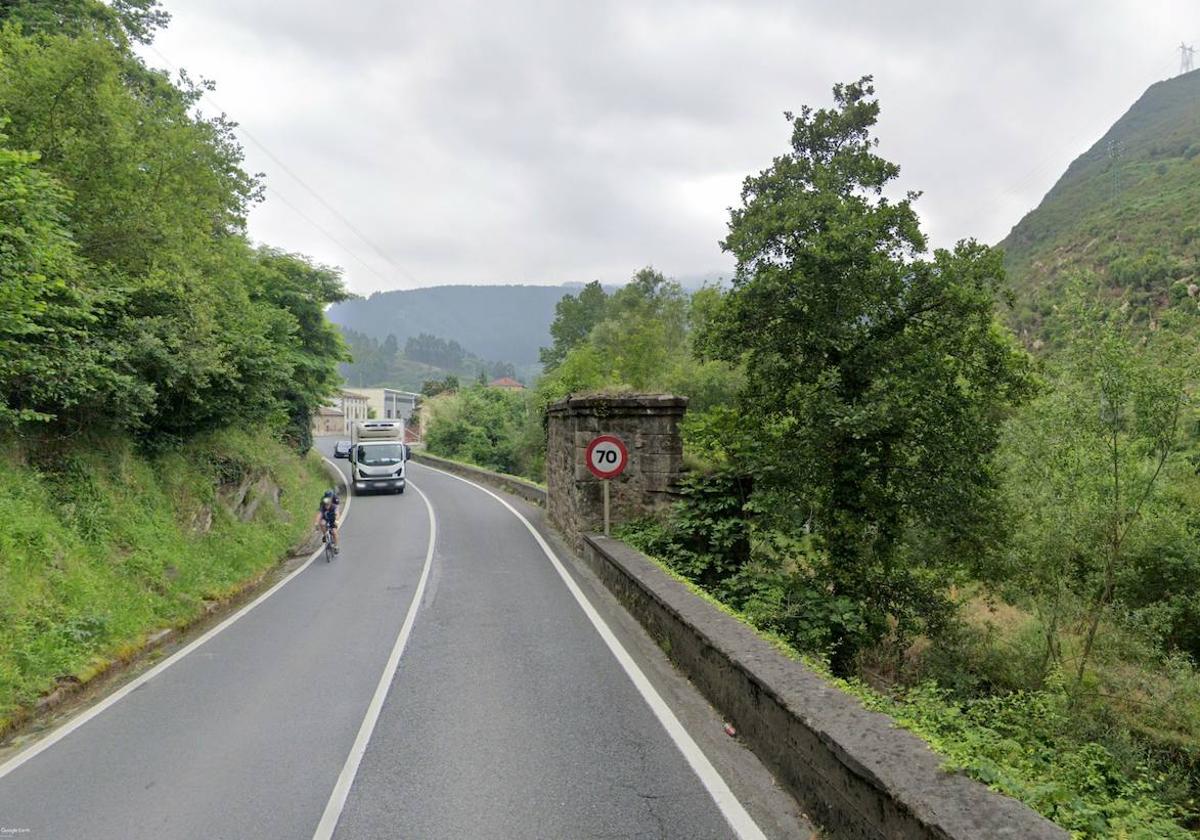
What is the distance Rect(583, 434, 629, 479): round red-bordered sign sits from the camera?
12.6 meters

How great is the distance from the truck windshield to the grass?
1497cm

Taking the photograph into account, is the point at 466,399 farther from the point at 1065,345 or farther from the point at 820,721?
the point at 820,721

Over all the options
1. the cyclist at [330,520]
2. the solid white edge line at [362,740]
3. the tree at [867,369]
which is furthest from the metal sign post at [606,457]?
the cyclist at [330,520]

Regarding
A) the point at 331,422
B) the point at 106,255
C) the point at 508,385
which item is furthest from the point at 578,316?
the point at 106,255

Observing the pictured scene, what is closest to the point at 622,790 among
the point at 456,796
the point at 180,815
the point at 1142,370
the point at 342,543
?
the point at 456,796

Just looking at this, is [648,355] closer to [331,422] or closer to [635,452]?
[635,452]

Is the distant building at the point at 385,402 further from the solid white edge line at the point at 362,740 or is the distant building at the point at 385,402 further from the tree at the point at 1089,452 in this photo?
the solid white edge line at the point at 362,740

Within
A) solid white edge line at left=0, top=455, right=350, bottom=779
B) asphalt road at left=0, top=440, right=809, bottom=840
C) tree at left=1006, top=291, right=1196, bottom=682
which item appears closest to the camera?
asphalt road at left=0, top=440, right=809, bottom=840

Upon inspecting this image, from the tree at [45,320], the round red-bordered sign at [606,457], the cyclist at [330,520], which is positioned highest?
the tree at [45,320]

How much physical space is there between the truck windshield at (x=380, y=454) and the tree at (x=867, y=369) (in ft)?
73.9

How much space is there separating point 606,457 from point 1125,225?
204 feet

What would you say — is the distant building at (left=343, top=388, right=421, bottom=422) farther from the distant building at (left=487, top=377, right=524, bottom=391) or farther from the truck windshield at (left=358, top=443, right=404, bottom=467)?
the truck windshield at (left=358, top=443, right=404, bottom=467)

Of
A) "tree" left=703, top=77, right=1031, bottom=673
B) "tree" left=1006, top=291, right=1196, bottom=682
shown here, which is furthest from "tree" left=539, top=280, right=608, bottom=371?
"tree" left=703, top=77, right=1031, bottom=673

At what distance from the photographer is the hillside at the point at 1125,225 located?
43125 millimetres
